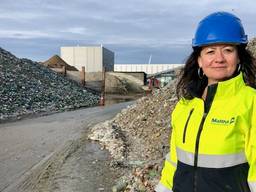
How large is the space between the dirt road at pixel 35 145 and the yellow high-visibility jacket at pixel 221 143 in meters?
5.14

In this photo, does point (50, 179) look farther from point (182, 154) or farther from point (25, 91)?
point (25, 91)

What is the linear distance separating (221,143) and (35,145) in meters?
9.77

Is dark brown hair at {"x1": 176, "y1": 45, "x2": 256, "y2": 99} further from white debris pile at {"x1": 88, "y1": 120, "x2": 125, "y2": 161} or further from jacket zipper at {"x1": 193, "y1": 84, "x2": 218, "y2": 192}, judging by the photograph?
white debris pile at {"x1": 88, "y1": 120, "x2": 125, "y2": 161}

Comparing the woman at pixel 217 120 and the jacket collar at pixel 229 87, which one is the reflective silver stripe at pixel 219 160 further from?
the jacket collar at pixel 229 87

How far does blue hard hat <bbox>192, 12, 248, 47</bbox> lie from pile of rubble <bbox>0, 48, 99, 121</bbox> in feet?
55.3

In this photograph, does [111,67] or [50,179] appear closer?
[50,179]

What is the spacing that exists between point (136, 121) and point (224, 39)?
11.0 meters

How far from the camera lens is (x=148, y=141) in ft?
35.6

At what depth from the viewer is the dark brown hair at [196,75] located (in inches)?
100

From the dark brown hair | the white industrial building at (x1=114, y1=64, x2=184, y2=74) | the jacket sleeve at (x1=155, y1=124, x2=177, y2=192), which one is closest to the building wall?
the white industrial building at (x1=114, y1=64, x2=184, y2=74)

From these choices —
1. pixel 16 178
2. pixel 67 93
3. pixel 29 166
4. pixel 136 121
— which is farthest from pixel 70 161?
pixel 67 93

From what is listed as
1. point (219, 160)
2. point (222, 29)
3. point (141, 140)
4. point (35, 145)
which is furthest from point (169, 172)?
point (35, 145)

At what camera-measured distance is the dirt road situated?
863 cm

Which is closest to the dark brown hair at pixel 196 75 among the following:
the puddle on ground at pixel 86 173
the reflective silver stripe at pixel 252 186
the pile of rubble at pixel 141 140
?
the reflective silver stripe at pixel 252 186
